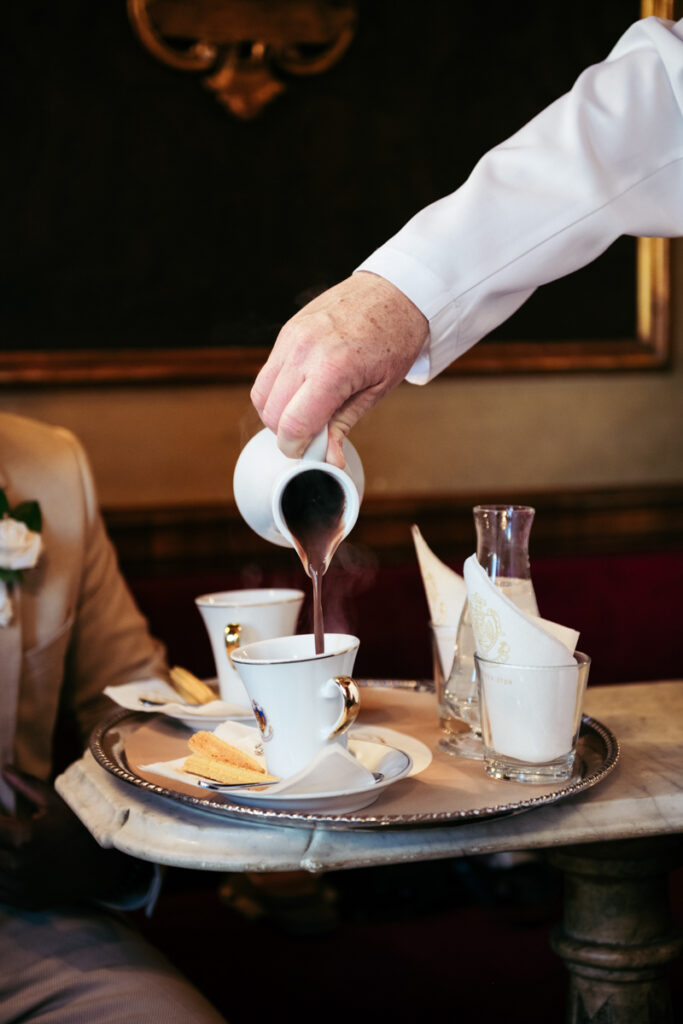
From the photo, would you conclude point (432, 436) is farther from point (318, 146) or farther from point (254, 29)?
point (254, 29)

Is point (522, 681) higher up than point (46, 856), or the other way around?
point (522, 681)

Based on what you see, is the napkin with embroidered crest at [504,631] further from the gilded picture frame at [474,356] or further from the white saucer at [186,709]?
the gilded picture frame at [474,356]

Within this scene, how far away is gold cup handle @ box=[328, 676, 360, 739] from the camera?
995 millimetres

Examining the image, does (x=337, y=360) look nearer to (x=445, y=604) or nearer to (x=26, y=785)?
(x=445, y=604)

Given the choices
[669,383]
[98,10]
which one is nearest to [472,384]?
[669,383]

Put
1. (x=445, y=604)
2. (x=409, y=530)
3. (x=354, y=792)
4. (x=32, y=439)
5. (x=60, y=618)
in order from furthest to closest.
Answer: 1. (x=409, y=530)
2. (x=32, y=439)
3. (x=60, y=618)
4. (x=445, y=604)
5. (x=354, y=792)

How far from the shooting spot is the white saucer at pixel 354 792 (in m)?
0.95

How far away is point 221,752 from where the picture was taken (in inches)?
43.6

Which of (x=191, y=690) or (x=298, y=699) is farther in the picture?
(x=191, y=690)

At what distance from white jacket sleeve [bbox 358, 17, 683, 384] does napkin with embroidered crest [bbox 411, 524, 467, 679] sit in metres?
0.25

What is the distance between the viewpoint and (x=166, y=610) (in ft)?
7.48

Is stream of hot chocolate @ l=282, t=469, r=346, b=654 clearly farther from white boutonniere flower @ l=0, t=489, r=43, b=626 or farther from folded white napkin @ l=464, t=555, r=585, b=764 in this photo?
white boutonniere flower @ l=0, t=489, r=43, b=626

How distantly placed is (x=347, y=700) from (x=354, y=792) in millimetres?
90

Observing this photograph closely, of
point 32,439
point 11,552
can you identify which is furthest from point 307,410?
point 32,439
